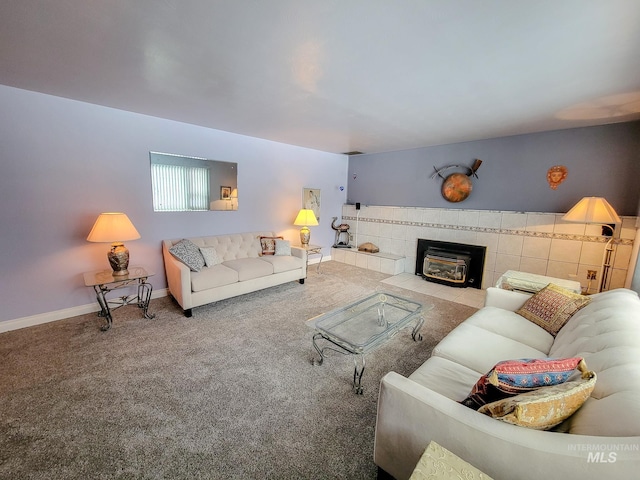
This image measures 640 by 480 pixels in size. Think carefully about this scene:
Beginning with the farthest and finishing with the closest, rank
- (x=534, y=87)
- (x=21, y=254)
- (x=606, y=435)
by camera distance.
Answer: (x=21, y=254) < (x=534, y=87) < (x=606, y=435)

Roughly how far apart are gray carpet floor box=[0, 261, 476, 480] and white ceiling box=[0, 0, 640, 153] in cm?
238

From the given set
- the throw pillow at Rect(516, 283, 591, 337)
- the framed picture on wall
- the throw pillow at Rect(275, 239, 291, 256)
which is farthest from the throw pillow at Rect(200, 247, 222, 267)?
the throw pillow at Rect(516, 283, 591, 337)

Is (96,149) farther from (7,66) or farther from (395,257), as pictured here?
(395,257)

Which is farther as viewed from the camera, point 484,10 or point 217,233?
point 217,233

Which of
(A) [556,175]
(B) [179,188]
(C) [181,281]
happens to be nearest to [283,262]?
(C) [181,281]

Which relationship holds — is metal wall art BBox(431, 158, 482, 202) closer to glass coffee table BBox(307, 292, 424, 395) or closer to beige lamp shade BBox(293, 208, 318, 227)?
beige lamp shade BBox(293, 208, 318, 227)

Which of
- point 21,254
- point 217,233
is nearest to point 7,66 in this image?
point 21,254

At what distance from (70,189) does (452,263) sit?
210 inches

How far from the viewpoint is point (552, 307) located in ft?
6.89

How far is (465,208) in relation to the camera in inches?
178

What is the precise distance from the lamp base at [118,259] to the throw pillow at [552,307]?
3.98 metres

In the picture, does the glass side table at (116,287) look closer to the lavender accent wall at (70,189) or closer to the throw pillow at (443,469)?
the lavender accent wall at (70,189)

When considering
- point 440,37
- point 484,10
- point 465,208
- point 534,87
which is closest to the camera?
point 484,10

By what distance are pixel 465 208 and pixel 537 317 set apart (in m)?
2.74
